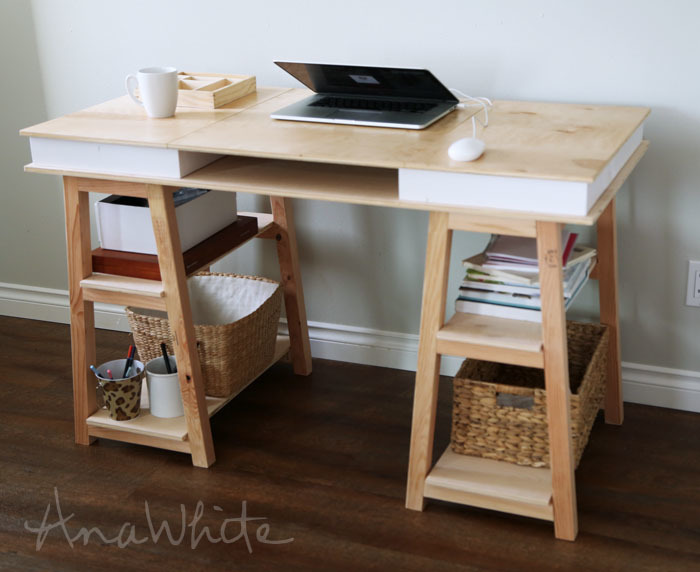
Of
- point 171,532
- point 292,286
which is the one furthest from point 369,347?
point 171,532

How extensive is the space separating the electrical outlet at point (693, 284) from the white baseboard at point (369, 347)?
172 millimetres

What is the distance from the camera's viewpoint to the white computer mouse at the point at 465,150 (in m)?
1.51

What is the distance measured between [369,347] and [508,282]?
0.79 m

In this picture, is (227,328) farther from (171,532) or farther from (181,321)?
(171,532)

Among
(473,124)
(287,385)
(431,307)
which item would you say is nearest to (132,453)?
(287,385)

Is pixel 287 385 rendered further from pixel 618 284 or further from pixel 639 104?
pixel 639 104

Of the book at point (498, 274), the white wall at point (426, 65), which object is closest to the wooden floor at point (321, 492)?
the white wall at point (426, 65)

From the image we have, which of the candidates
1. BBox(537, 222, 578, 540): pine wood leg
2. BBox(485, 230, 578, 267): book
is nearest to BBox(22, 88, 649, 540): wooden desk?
BBox(537, 222, 578, 540): pine wood leg

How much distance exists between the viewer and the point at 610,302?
1978 millimetres

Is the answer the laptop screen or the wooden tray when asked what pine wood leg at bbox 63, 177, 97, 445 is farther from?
the laptop screen

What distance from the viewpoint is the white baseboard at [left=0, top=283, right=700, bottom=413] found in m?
2.13

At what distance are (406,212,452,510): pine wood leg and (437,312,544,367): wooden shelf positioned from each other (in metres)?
0.03

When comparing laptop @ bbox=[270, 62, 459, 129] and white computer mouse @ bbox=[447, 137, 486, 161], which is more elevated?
laptop @ bbox=[270, 62, 459, 129]

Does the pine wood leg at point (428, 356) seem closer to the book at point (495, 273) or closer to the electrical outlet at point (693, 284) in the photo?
the book at point (495, 273)
